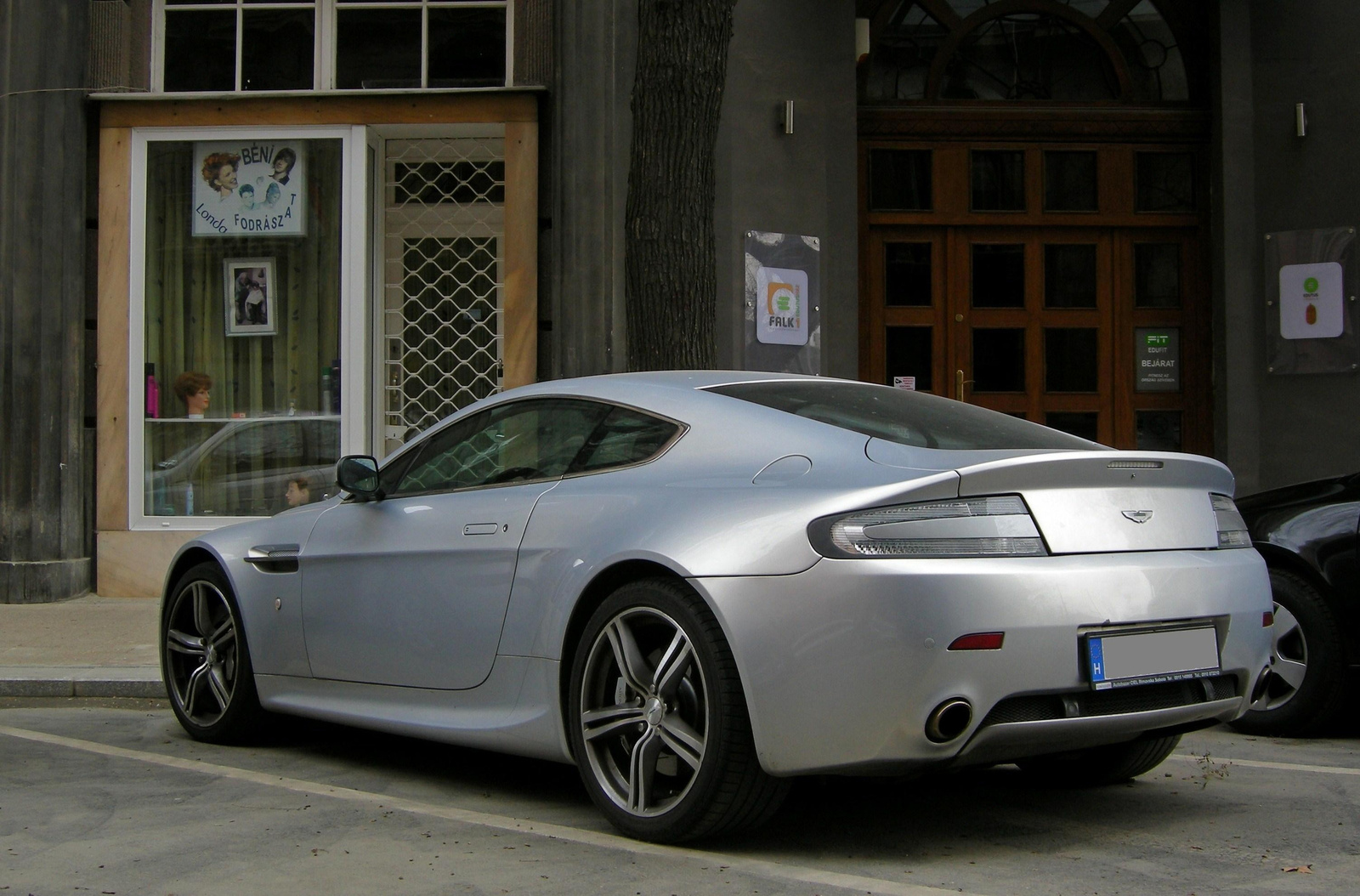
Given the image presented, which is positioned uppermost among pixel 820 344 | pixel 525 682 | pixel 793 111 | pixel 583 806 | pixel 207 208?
pixel 793 111

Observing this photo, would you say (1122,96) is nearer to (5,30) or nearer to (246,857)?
(5,30)

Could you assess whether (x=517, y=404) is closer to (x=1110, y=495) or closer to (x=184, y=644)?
(x=184, y=644)

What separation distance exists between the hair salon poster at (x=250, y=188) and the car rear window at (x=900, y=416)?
280 inches

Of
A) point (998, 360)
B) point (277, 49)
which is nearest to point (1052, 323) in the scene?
point (998, 360)

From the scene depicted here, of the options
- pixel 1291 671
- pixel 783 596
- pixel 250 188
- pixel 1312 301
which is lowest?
pixel 1291 671

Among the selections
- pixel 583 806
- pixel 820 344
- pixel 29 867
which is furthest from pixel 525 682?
pixel 820 344

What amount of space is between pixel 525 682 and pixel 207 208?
25.0 ft

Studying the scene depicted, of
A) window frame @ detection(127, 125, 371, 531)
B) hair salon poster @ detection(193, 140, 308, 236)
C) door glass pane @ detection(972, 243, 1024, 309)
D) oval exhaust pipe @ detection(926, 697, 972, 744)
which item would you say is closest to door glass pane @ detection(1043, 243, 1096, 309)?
door glass pane @ detection(972, 243, 1024, 309)

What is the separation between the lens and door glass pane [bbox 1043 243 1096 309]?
11680 mm

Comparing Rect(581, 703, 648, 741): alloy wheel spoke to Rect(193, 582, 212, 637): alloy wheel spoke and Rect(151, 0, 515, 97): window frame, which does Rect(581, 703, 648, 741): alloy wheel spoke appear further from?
Rect(151, 0, 515, 97): window frame

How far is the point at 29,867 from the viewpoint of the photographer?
12.4 ft

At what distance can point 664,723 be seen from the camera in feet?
12.7

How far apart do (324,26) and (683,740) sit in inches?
336

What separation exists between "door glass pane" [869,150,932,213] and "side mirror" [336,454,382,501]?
7125 millimetres
